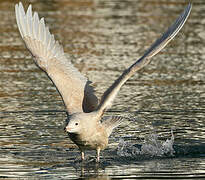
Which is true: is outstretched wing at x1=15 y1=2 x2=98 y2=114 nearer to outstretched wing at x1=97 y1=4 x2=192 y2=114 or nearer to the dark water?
outstretched wing at x1=97 y1=4 x2=192 y2=114

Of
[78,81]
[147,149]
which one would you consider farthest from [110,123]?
[78,81]

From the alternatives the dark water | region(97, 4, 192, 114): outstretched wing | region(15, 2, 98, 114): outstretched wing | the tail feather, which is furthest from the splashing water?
region(97, 4, 192, 114): outstretched wing

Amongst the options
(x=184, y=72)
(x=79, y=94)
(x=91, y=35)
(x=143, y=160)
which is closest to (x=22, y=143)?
(x=79, y=94)

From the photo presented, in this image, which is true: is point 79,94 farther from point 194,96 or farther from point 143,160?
point 194,96

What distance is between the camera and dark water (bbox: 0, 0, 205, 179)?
10188 mm

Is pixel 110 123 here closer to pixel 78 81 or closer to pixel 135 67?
pixel 78 81

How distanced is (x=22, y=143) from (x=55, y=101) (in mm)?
3085

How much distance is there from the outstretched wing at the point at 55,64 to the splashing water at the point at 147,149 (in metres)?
0.82

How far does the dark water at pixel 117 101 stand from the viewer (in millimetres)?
10188

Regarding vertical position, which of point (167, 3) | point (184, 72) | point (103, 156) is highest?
point (167, 3)

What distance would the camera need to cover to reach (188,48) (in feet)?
65.2

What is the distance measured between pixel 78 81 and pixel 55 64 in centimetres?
47

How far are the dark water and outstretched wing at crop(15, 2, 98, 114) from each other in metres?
0.86

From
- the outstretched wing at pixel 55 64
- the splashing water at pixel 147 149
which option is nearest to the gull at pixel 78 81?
the outstretched wing at pixel 55 64
